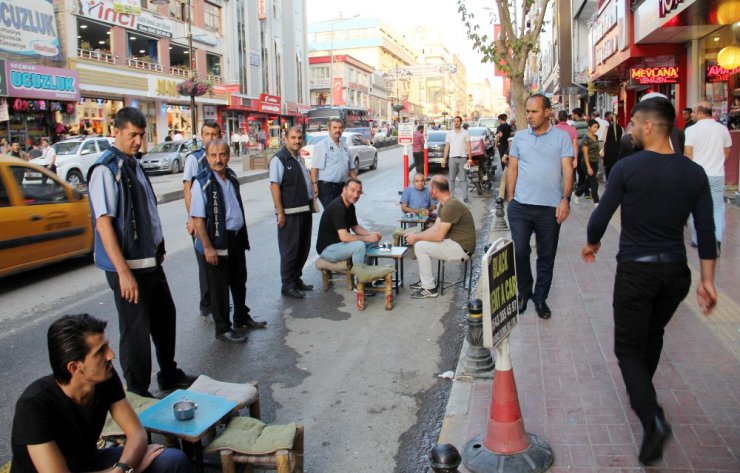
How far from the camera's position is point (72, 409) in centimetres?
270

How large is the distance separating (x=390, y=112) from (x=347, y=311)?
10463 cm

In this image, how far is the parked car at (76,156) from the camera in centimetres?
2108

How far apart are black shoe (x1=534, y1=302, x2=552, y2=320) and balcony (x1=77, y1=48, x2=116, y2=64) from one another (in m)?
29.2

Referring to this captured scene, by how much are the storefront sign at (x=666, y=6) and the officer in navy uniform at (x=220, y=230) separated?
8.66 meters

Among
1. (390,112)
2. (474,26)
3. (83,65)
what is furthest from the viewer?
(390,112)

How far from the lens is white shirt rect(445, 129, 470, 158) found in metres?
14.9

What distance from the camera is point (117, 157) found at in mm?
4250

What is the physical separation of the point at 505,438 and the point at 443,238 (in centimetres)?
397

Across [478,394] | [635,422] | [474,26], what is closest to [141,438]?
[478,394]

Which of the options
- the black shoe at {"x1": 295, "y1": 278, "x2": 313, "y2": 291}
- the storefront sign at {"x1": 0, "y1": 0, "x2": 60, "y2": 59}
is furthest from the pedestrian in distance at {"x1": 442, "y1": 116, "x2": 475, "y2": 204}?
the storefront sign at {"x1": 0, "y1": 0, "x2": 60, "y2": 59}

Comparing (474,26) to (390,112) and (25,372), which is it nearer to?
(25,372)

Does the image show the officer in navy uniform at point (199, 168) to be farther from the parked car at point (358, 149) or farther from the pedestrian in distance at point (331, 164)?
the parked car at point (358, 149)

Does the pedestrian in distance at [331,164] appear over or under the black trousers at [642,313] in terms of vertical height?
over

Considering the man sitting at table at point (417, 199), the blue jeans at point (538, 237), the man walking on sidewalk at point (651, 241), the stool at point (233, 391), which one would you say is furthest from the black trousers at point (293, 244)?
the man walking on sidewalk at point (651, 241)
